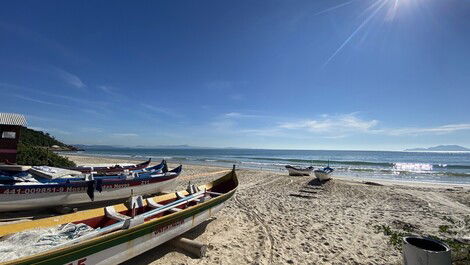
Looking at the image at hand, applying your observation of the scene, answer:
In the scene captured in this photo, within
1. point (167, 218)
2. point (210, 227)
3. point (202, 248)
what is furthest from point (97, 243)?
point (210, 227)

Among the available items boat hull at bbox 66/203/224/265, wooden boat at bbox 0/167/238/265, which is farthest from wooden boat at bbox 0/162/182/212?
boat hull at bbox 66/203/224/265

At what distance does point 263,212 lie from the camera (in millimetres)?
9094

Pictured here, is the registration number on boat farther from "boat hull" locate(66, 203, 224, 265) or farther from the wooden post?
"boat hull" locate(66, 203, 224, 265)

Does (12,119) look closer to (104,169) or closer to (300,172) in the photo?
(104,169)

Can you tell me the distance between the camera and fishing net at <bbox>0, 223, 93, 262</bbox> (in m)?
3.44

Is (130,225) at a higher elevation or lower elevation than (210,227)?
higher

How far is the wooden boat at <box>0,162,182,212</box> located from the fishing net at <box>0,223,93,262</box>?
1.51 m

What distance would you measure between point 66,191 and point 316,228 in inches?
299

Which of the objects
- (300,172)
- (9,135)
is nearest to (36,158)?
(9,135)

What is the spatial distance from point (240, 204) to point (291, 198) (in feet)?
9.40

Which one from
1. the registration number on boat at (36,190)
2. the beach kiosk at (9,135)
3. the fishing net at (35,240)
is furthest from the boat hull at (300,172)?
the fishing net at (35,240)

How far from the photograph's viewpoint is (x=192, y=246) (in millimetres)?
5441

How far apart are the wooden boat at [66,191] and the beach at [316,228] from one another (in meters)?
2.48

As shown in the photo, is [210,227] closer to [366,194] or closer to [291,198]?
[291,198]
